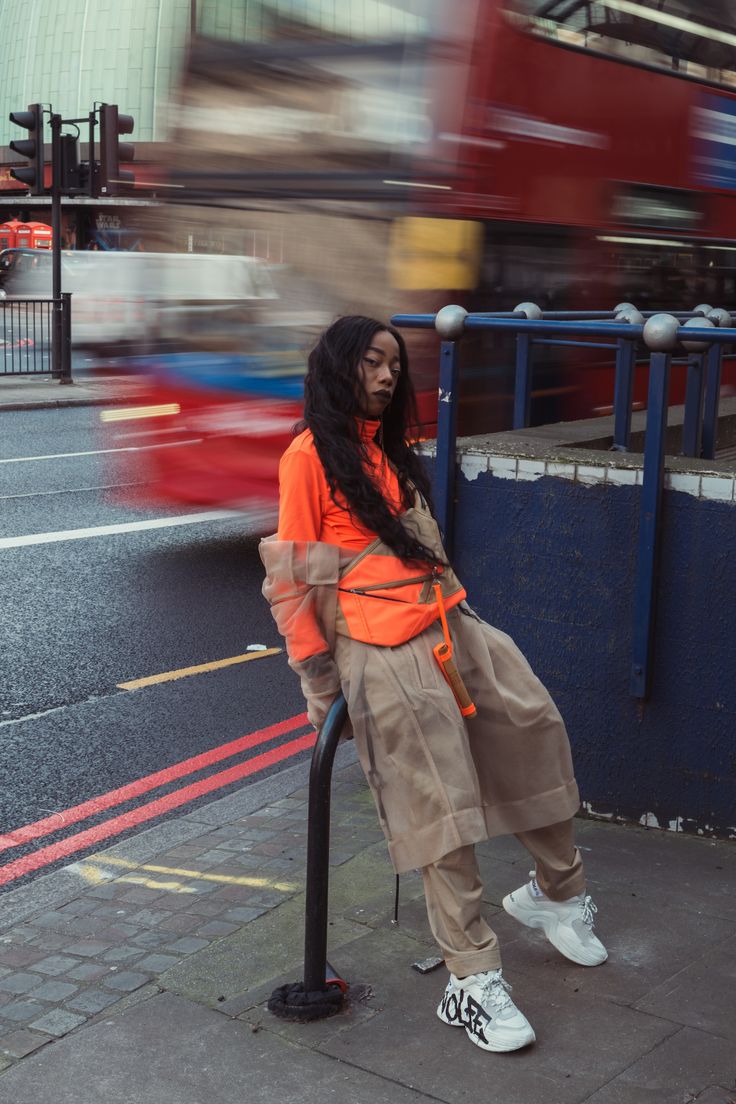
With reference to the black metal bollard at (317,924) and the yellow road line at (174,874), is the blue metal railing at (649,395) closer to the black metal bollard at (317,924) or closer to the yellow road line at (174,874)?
the yellow road line at (174,874)

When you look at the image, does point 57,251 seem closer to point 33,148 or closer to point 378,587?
point 33,148

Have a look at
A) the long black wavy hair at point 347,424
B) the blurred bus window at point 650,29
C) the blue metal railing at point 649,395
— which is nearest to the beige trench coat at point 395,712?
the long black wavy hair at point 347,424

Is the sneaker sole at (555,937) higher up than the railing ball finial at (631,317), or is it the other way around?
the railing ball finial at (631,317)

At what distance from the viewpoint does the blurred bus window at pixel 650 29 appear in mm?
8133

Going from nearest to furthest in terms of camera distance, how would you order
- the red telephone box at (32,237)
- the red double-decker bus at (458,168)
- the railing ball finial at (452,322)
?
the railing ball finial at (452,322) → the red double-decker bus at (458,168) → the red telephone box at (32,237)

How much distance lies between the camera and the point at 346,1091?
9.93 feet

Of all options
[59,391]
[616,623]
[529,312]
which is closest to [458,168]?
[529,312]

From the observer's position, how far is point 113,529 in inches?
406

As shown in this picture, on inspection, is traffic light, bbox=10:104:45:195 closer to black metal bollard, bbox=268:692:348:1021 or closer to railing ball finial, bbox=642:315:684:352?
railing ball finial, bbox=642:315:684:352

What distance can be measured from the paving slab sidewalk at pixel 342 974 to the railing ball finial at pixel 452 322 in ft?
5.51

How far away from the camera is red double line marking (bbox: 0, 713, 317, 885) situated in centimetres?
479

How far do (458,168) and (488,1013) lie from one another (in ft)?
19.4

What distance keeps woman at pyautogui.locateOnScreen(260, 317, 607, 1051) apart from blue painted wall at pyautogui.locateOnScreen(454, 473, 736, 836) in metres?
1.11

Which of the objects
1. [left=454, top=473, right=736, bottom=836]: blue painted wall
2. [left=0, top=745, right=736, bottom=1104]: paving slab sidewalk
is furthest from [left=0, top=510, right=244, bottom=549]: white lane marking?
[left=0, top=745, right=736, bottom=1104]: paving slab sidewalk
